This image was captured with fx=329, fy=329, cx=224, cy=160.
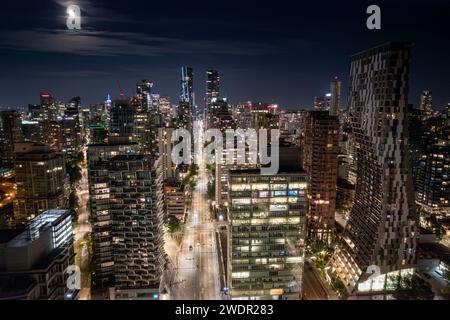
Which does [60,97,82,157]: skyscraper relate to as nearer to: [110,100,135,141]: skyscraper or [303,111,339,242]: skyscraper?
[110,100,135,141]: skyscraper

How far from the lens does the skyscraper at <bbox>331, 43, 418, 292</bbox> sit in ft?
31.7

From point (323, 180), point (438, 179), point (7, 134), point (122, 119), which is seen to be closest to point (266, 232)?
point (323, 180)

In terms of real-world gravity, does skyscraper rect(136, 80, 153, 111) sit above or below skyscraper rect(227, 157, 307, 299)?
above

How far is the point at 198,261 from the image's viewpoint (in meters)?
13.1

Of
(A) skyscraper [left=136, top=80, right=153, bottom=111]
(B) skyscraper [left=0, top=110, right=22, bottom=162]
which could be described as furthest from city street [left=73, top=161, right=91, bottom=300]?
(A) skyscraper [left=136, top=80, right=153, bottom=111]

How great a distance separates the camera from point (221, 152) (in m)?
19.9

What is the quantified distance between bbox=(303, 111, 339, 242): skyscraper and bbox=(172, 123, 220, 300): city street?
4.74 meters

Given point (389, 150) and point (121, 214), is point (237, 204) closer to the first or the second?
point (121, 214)

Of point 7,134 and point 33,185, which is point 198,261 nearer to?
point 33,185

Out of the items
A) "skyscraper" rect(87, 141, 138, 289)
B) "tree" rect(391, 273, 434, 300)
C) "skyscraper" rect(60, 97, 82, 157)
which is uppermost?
"skyscraper" rect(60, 97, 82, 157)

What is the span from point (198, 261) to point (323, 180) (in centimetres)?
652

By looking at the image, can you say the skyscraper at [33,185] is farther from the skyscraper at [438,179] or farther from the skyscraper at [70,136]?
the skyscraper at [438,179]

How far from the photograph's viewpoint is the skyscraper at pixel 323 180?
14719 mm
